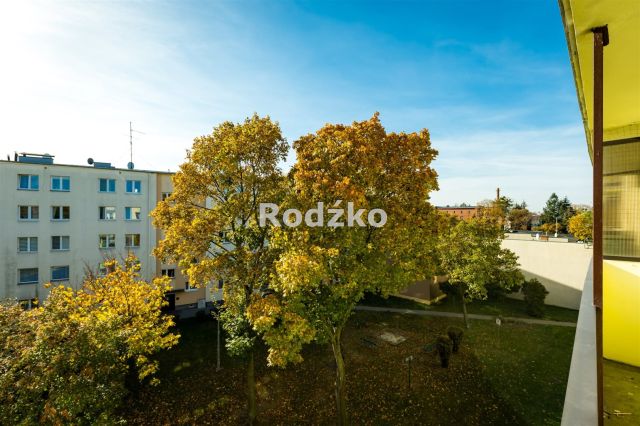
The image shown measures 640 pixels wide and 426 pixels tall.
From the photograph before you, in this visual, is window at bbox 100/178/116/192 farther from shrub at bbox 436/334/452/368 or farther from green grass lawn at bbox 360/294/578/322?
shrub at bbox 436/334/452/368

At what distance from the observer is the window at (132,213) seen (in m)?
25.8

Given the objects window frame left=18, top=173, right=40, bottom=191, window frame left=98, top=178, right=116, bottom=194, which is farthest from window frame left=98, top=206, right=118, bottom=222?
window frame left=18, top=173, right=40, bottom=191

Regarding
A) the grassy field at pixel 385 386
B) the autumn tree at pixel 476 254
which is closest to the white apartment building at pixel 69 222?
the grassy field at pixel 385 386

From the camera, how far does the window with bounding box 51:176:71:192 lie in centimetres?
2333

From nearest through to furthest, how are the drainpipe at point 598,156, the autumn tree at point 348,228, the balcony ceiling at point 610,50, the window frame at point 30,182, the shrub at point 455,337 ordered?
1. the balcony ceiling at point 610,50
2. the drainpipe at point 598,156
3. the autumn tree at point 348,228
4. the shrub at point 455,337
5. the window frame at point 30,182

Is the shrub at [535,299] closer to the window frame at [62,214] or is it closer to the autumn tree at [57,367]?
the autumn tree at [57,367]

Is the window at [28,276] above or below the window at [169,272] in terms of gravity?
above

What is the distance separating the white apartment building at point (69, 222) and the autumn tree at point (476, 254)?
2044 centimetres

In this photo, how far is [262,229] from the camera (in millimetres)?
13125

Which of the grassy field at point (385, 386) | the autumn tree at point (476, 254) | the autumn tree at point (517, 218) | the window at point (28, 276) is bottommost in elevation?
the grassy field at point (385, 386)

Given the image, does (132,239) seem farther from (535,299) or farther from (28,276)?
(535,299)

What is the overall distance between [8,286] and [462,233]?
32607 mm

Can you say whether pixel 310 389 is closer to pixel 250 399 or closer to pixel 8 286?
pixel 250 399

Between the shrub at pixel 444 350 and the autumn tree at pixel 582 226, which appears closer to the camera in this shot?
the shrub at pixel 444 350
